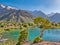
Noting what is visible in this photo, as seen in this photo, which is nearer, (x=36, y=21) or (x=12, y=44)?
(x=12, y=44)

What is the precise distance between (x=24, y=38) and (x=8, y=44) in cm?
392

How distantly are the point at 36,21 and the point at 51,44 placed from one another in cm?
646

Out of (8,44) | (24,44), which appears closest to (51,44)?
(24,44)

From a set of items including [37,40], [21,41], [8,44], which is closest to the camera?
[8,44]

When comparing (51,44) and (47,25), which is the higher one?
(47,25)

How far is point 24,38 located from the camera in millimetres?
30016

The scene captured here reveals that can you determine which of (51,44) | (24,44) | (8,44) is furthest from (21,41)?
(51,44)

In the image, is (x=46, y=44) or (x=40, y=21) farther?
(x=40, y=21)

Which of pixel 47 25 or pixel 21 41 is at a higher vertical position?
pixel 47 25

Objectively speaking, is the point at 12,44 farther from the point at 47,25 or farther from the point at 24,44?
the point at 47,25

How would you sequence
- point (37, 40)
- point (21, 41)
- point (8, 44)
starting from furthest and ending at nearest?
point (37, 40) → point (21, 41) → point (8, 44)

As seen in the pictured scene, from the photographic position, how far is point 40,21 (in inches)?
1270

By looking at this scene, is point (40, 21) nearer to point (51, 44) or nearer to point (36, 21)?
point (36, 21)

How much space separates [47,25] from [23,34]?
18.7 feet
